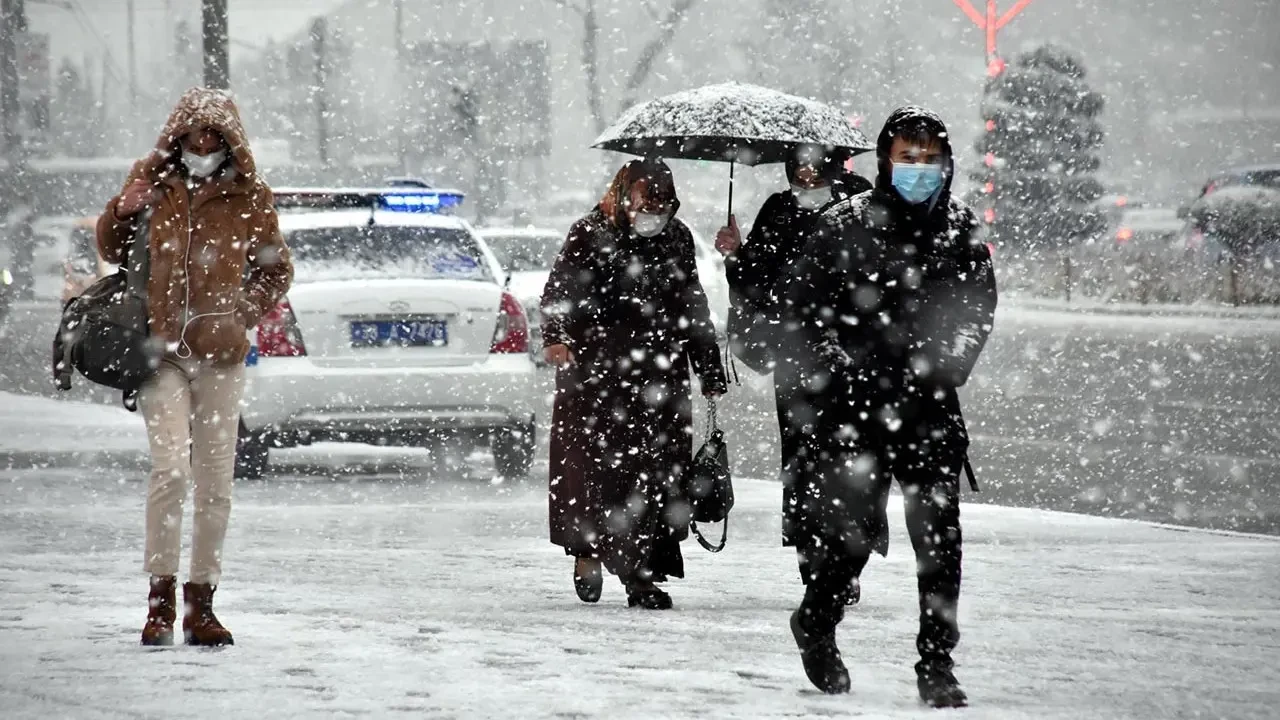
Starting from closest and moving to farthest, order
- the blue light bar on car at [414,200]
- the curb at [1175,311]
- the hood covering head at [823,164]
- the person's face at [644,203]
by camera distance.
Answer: the person's face at [644,203]
the hood covering head at [823,164]
the blue light bar on car at [414,200]
the curb at [1175,311]

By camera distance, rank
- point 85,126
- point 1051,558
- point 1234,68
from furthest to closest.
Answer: point 1234,68, point 85,126, point 1051,558

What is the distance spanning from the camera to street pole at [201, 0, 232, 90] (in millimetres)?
19078

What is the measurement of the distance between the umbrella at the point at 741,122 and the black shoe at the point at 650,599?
139 cm

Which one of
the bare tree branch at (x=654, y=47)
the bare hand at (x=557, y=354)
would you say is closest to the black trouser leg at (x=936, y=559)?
the bare hand at (x=557, y=354)

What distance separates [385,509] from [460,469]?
2.06 metres

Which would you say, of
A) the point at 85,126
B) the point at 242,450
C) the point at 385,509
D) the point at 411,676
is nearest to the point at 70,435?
the point at 242,450

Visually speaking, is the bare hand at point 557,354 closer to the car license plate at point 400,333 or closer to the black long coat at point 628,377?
the black long coat at point 628,377

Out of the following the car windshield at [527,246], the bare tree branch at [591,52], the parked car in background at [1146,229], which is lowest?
the parked car in background at [1146,229]

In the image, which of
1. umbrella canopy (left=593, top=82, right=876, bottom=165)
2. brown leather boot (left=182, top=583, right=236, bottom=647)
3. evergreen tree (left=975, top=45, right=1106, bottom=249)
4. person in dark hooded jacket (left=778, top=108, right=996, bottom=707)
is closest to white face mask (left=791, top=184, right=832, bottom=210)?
umbrella canopy (left=593, top=82, right=876, bottom=165)

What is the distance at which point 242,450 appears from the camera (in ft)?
39.5

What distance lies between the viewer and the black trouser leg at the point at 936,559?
223 inches

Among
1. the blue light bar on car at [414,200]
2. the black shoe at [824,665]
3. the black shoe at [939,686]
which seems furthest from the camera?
the blue light bar on car at [414,200]

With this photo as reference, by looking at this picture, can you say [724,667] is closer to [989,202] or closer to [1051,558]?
[1051,558]

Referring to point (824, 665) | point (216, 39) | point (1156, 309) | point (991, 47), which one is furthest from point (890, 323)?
point (991, 47)
